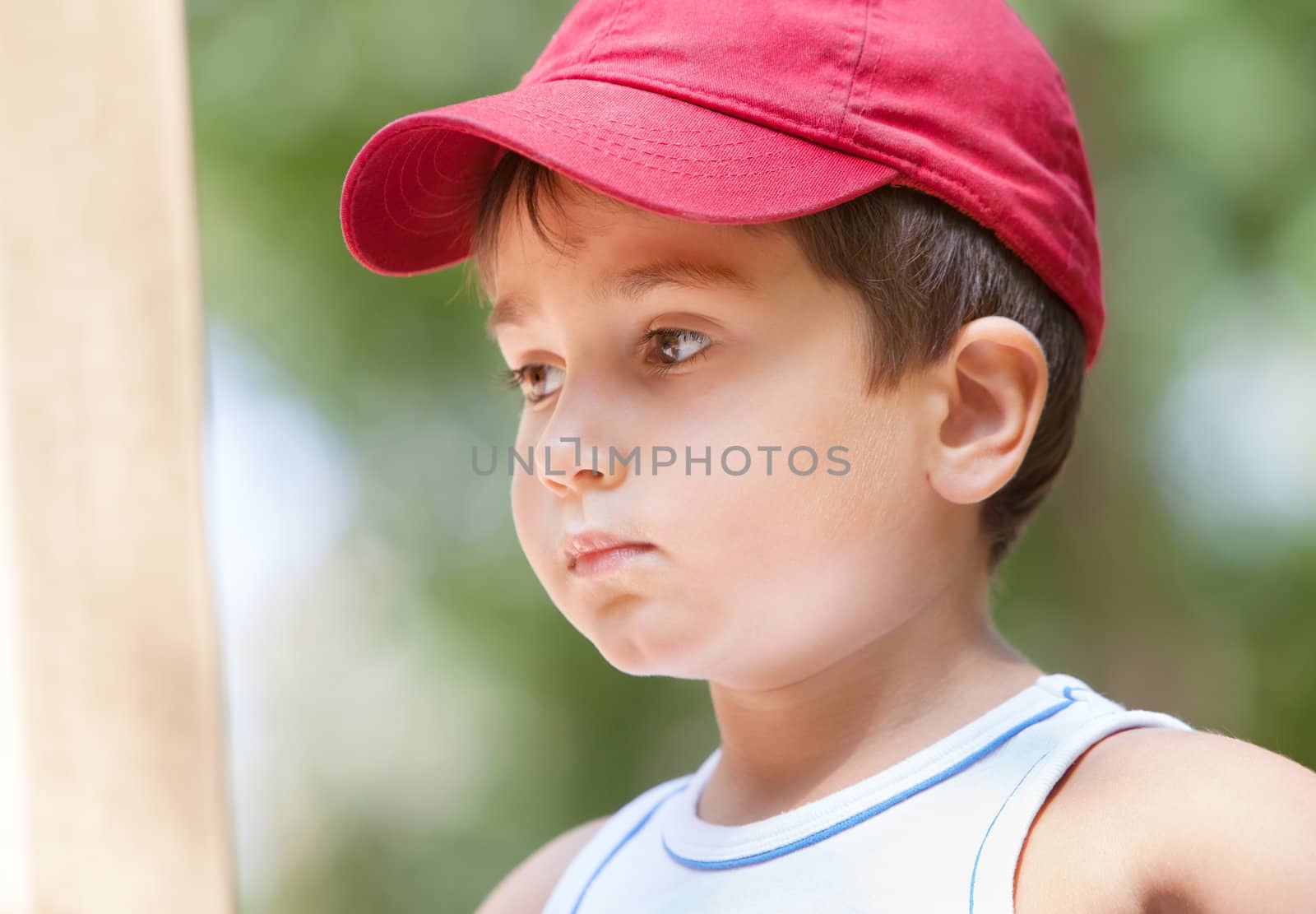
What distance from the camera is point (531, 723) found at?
2807 millimetres

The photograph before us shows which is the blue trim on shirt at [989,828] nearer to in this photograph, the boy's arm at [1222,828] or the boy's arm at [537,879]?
the boy's arm at [1222,828]

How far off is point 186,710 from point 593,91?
64 cm

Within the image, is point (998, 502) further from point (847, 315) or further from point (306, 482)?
point (306, 482)

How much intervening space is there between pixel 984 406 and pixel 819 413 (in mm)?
158

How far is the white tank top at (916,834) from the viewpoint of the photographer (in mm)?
893

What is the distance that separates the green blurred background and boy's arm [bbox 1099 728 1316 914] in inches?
67.7

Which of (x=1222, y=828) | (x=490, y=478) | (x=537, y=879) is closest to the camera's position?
(x=1222, y=828)

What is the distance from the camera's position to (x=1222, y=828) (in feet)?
2.65

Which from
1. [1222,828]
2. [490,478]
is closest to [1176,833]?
[1222,828]

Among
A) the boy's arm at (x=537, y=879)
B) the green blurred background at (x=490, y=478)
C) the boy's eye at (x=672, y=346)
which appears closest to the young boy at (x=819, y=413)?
the boy's eye at (x=672, y=346)

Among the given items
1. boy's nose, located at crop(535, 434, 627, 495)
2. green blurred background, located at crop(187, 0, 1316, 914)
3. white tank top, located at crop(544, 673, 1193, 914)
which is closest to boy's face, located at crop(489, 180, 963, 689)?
boy's nose, located at crop(535, 434, 627, 495)

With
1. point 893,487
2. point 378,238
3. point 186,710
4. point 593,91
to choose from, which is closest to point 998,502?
point 893,487

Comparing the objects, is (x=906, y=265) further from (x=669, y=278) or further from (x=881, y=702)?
(x=881, y=702)

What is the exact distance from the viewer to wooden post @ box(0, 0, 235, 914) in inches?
41.2
